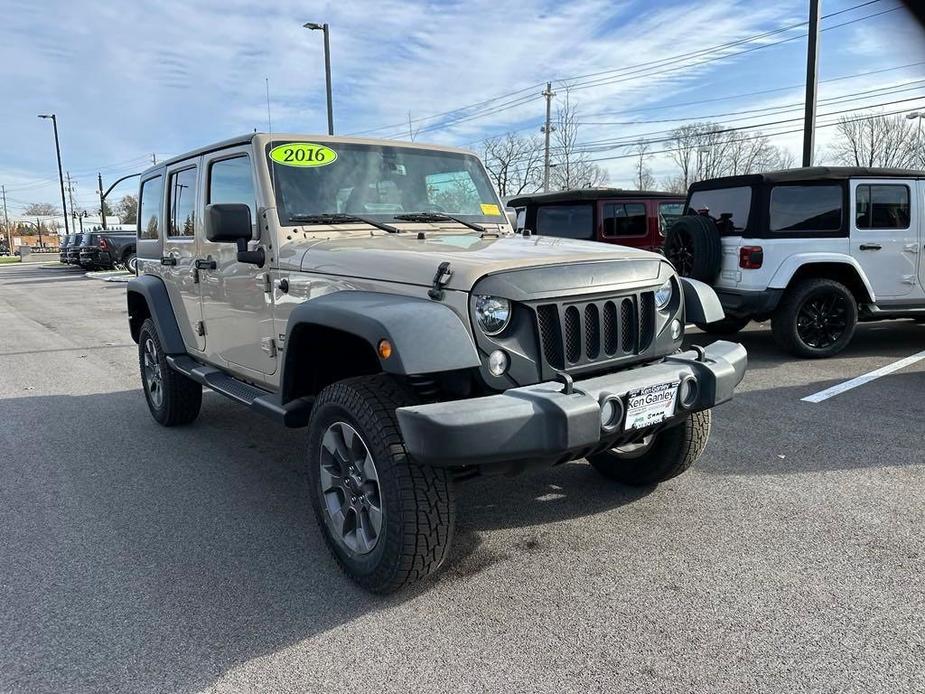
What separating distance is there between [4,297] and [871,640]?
21.1m

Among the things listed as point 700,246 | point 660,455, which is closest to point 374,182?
point 660,455

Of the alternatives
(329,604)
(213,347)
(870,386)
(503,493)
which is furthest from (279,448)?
(870,386)

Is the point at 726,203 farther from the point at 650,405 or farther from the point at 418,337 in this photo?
the point at 418,337

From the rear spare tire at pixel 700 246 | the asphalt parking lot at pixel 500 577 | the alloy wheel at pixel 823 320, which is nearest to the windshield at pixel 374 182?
the asphalt parking lot at pixel 500 577

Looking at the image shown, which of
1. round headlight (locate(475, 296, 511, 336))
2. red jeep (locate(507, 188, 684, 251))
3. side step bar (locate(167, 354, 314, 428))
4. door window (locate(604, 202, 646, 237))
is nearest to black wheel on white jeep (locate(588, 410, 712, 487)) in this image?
round headlight (locate(475, 296, 511, 336))

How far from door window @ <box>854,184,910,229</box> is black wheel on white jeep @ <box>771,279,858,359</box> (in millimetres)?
765

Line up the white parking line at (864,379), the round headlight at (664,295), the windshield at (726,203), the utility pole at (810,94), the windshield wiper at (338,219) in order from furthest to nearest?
the utility pole at (810,94) → the windshield at (726,203) → the white parking line at (864,379) → the windshield wiper at (338,219) → the round headlight at (664,295)

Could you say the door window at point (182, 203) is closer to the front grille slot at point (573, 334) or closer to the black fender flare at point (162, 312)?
the black fender flare at point (162, 312)

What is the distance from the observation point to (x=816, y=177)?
7.35 meters

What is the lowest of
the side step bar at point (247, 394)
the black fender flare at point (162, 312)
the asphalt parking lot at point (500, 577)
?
the asphalt parking lot at point (500, 577)

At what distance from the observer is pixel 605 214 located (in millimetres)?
10242

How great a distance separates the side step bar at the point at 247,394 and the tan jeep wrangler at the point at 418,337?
2 centimetres

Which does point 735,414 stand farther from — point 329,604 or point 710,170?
point 710,170

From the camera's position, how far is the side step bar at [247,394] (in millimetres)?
3465
